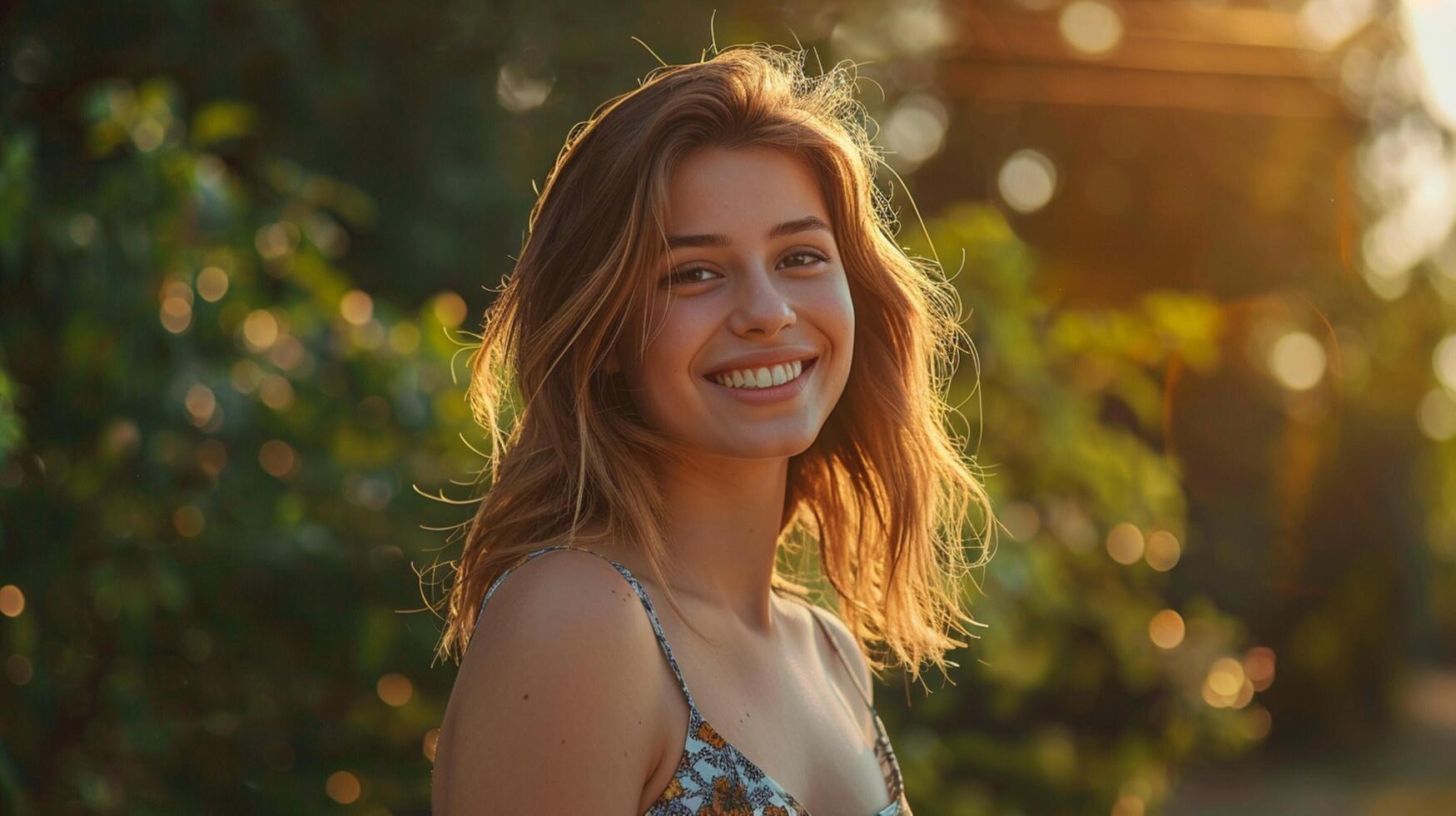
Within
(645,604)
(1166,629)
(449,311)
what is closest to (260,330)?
(449,311)

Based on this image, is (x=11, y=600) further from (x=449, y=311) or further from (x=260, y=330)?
(x=449, y=311)

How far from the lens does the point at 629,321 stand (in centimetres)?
188

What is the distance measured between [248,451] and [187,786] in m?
0.60

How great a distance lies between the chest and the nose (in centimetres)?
36

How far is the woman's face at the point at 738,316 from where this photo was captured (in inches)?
71.7

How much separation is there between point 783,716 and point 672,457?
0.37 metres

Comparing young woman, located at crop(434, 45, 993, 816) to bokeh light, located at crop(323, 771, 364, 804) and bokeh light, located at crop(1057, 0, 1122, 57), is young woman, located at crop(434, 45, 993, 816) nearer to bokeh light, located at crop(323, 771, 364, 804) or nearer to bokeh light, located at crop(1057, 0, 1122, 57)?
bokeh light, located at crop(323, 771, 364, 804)

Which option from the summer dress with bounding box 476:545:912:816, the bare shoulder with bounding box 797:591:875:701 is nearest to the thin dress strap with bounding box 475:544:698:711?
the summer dress with bounding box 476:545:912:816

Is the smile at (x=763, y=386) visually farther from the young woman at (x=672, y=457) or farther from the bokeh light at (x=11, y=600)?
the bokeh light at (x=11, y=600)

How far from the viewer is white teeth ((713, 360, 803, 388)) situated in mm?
1840

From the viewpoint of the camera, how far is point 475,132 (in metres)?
4.77

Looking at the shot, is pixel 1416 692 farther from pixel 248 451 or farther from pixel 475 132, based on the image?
pixel 248 451

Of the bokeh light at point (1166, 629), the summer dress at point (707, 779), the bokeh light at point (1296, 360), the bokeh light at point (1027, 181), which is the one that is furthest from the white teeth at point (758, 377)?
the bokeh light at point (1296, 360)

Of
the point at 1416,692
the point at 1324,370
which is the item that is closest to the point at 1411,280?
the point at 1324,370
